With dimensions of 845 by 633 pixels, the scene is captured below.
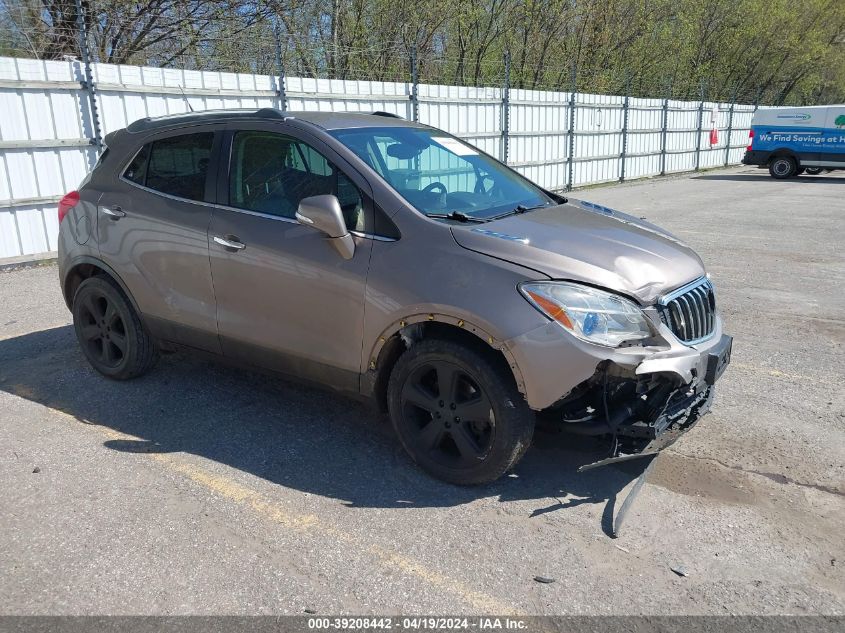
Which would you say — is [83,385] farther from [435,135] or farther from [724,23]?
[724,23]

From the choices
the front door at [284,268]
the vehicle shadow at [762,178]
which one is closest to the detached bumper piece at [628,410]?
the front door at [284,268]

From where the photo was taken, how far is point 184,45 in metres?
14.4

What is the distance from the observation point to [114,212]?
4.61m

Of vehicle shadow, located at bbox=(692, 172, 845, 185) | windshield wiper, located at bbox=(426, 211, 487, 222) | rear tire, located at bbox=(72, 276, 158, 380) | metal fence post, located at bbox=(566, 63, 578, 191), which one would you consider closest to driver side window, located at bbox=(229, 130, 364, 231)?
windshield wiper, located at bbox=(426, 211, 487, 222)

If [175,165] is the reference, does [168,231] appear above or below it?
below

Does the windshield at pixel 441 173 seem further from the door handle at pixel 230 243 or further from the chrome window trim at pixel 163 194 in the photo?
the chrome window trim at pixel 163 194

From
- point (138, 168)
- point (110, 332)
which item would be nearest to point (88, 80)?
point (138, 168)

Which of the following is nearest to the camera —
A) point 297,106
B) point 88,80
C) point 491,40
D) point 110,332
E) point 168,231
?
point 168,231

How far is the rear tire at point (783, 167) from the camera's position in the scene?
22.7 meters

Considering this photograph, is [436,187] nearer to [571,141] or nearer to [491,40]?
[571,141]

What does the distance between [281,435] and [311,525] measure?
98cm

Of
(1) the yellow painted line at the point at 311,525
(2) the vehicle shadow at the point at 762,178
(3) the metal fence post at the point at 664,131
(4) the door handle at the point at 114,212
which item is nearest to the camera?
(1) the yellow painted line at the point at 311,525

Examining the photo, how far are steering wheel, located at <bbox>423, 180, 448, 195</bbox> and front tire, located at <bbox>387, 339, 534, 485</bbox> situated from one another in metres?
0.90

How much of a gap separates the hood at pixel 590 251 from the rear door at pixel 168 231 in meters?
1.72
